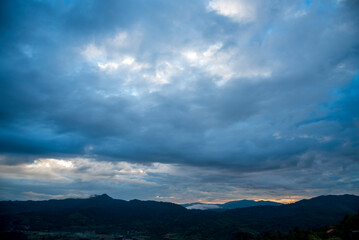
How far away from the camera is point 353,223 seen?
11731 centimetres

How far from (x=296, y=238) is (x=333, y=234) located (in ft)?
59.3

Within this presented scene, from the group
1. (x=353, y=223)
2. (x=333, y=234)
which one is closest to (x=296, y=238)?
(x=333, y=234)

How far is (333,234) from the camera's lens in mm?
101938

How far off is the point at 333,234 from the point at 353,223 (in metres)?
26.1

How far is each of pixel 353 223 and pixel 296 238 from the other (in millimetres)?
32149

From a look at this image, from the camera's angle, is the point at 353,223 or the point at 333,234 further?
the point at 353,223

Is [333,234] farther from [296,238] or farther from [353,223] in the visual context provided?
[353,223]

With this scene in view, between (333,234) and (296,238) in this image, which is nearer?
(333,234)

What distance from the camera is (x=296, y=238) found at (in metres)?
114
